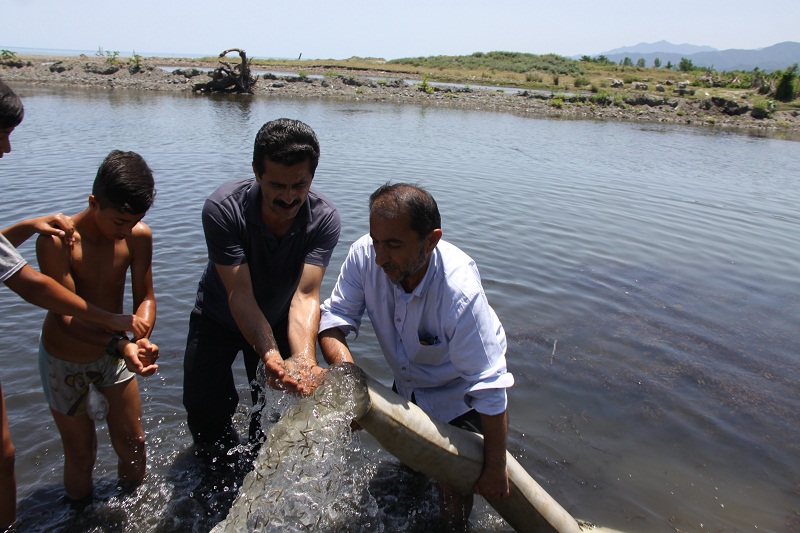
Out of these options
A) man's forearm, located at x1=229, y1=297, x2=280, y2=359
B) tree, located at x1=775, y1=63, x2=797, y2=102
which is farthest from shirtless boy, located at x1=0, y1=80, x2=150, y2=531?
tree, located at x1=775, y1=63, x2=797, y2=102

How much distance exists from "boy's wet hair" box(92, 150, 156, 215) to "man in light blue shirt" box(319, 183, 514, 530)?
1.09 m

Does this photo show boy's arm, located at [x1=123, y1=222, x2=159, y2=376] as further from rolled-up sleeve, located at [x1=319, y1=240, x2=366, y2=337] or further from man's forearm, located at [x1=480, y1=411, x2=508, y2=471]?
man's forearm, located at [x1=480, y1=411, x2=508, y2=471]

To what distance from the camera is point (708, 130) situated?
29375 mm

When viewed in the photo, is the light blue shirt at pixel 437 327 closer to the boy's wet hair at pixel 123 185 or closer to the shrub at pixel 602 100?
the boy's wet hair at pixel 123 185

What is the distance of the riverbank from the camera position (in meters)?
32.8

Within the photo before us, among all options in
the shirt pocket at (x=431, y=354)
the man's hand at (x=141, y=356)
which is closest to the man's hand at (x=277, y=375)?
the man's hand at (x=141, y=356)

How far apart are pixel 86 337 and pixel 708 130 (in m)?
32.1

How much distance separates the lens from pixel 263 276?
11.2 feet

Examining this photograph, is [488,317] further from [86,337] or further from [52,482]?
[52,482]

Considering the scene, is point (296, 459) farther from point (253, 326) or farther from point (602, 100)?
point (602, 100)

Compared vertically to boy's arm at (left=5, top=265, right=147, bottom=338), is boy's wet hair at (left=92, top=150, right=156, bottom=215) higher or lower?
higher

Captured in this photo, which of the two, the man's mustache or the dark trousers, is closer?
the man's mustache

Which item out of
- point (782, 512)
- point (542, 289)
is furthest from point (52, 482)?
point (542, 289)

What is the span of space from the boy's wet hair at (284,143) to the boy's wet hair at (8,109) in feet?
3.41
